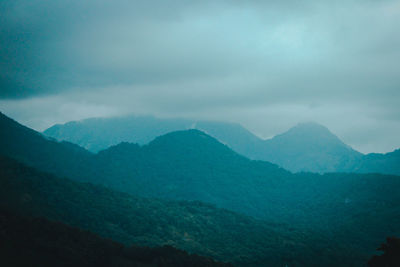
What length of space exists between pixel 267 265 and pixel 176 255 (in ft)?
173

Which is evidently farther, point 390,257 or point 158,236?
point 158,236

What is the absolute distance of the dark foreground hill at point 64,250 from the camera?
10681 centimetres

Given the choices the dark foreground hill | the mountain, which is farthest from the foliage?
the mountain

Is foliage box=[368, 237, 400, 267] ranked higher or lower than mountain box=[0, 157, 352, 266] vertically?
higher

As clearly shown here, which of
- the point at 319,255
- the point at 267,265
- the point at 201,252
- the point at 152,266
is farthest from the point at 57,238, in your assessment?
the point at 319,255

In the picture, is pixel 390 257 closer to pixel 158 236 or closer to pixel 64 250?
pixel 64 250

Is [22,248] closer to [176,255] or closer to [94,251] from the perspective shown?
[94,251]

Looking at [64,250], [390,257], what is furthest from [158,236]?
[390,257]

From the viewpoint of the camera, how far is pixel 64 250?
11375cm

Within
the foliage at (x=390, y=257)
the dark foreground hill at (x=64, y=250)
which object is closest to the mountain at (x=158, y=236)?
the dark foreground hill at (x=64, y=250)

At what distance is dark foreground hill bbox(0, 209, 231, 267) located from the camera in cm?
10681

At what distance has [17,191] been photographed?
6634 inches

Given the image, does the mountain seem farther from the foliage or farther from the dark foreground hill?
the foliage

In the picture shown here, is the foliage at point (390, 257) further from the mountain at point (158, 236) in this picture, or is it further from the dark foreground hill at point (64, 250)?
the mountain at point (158, 236)
